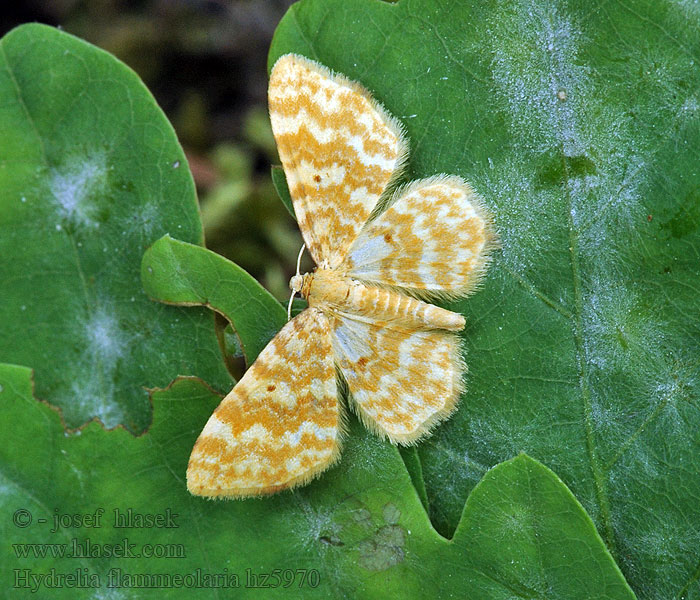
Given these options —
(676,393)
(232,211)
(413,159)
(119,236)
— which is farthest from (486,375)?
(232,211)

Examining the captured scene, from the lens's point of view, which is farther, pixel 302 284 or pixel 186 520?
pixel 302 284

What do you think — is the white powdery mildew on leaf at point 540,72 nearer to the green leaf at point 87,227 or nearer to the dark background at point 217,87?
the green leaf at point 87,227

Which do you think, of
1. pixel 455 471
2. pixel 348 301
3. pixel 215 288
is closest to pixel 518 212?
pixel 348 301

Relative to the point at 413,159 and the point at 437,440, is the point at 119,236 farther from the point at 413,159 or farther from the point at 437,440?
the point at 437,440

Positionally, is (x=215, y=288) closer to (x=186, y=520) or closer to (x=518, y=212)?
(x=186, y=520)

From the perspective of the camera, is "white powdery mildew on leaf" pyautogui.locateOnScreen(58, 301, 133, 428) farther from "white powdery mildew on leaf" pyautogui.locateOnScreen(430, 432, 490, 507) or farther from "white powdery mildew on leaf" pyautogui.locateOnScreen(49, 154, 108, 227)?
"white powdery mildew on leaf" pyautogui.locateOnScreen(430, 432, 490, 507)

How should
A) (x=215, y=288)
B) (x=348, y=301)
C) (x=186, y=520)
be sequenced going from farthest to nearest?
(x=348, y=301) → (x=215, y=288) → (x=186, y=520)
